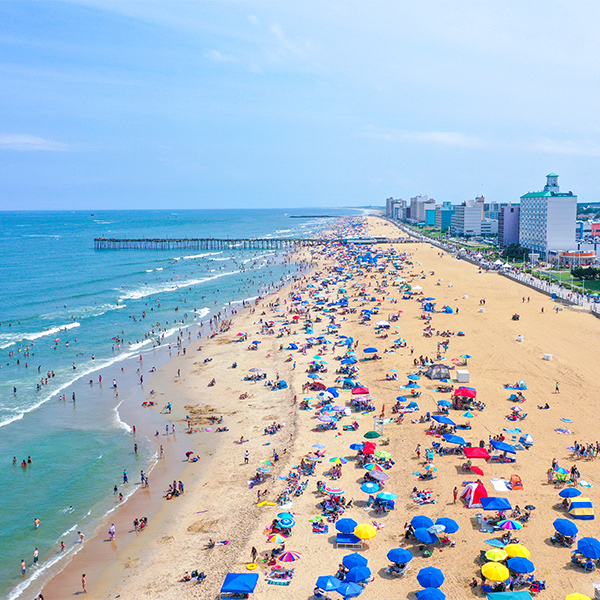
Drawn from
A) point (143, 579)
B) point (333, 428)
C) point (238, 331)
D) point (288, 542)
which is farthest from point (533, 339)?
point (143, 579)

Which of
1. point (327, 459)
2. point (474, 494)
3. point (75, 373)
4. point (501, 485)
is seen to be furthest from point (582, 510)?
point (75, 373)

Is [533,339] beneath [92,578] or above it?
above

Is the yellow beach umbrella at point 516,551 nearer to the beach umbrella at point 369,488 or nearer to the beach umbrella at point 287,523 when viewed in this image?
the beach umbrella at point 369,488

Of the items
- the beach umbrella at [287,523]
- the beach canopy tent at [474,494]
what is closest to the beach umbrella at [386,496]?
the beach canopy tent at [474,494]

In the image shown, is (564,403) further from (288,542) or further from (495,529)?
(288,542)

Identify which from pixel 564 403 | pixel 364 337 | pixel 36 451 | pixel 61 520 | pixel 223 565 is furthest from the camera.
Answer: pixel 364 337

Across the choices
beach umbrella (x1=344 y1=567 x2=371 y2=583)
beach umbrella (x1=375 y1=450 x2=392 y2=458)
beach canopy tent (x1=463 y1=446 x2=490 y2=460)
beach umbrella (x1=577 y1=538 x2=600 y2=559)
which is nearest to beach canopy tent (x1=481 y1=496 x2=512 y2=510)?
beach umbrella (x1=577 y1=538 x2=600 y2=559)

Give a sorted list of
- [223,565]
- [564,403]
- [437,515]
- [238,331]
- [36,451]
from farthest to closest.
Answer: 1. [238,331]
2. [564,403]
3. [36,451]
4. [437,515]
5. [223,565]
